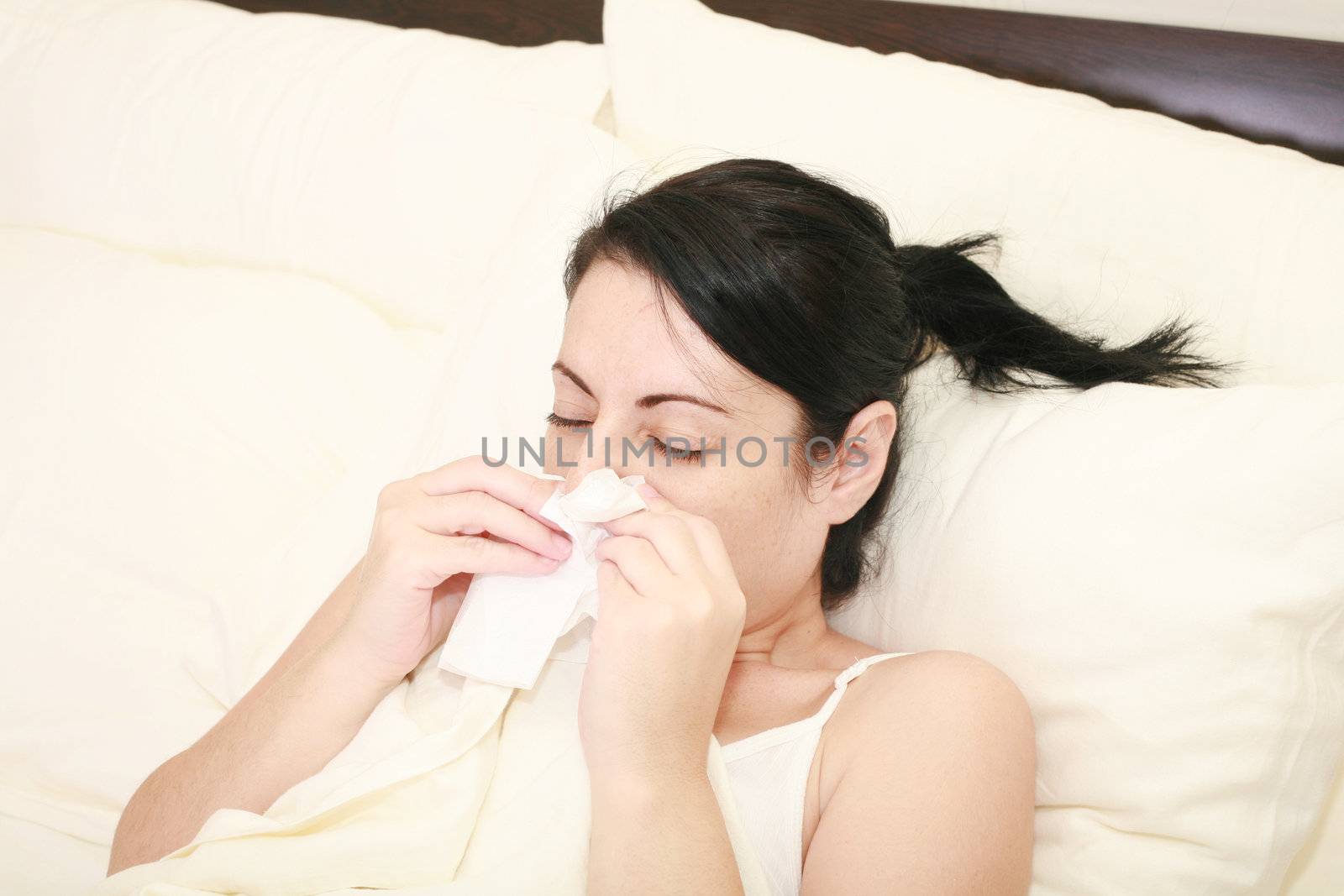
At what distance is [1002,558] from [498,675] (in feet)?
2.47

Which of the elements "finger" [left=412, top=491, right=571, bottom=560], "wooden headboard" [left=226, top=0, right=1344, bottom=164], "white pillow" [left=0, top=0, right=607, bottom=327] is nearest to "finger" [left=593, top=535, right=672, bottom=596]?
"finger" [left=412, top=491, right=571, bottom=560]

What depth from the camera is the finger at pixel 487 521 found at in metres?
1.35

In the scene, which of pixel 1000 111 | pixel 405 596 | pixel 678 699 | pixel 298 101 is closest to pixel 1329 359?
pixel 1000 111

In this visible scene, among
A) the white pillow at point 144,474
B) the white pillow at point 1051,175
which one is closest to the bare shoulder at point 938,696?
the white pillow at point 1051,175

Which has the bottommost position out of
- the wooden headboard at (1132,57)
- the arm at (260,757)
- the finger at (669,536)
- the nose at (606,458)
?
the arm at (260,757)

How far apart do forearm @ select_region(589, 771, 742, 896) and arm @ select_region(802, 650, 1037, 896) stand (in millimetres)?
151

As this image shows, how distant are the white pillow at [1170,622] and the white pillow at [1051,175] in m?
0.23

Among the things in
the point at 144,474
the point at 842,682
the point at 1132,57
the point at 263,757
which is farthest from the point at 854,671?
the point at 144,474

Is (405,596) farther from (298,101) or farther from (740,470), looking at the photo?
(298,101)

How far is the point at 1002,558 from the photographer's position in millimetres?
1498

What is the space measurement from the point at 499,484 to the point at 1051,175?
1.11 metres

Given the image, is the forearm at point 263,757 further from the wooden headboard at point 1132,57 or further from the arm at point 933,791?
the wooden headboard at point 1132,57

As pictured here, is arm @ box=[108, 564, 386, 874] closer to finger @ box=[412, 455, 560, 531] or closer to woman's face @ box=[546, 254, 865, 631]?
finger @ box=[412, 455, 560, 531]

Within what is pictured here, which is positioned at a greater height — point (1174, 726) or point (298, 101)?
point (298, 101)
